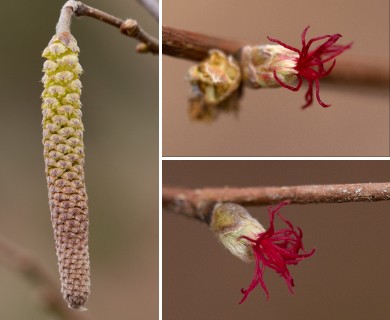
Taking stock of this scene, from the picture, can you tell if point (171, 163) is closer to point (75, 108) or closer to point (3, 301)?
point (75, 108)

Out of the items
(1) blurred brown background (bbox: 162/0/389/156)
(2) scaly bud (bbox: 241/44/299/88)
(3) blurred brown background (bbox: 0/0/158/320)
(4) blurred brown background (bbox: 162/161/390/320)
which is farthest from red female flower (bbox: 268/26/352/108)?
(3) blurred brown background (bbox: 0/0/158/320)

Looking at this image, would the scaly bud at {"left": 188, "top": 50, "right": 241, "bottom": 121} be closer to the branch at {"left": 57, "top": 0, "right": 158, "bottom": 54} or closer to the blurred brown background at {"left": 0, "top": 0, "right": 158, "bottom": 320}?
the branch at {"left": 57, "top": 0, "right": 158, "bottom": 54}

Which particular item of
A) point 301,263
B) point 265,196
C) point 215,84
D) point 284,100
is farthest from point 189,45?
point 301,263

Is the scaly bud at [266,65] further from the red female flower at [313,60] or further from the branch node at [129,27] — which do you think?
the branch node at [129,27]

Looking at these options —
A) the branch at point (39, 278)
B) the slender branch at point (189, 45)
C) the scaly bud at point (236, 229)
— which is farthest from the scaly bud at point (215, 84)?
the branch at point (39, 278)

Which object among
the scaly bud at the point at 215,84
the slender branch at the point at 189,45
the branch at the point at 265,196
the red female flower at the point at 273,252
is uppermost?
the slender branch at the point at 189,45

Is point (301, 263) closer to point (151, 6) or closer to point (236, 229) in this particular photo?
point (236, 229)

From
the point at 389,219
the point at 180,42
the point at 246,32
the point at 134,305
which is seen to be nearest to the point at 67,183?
the point at 180,42
